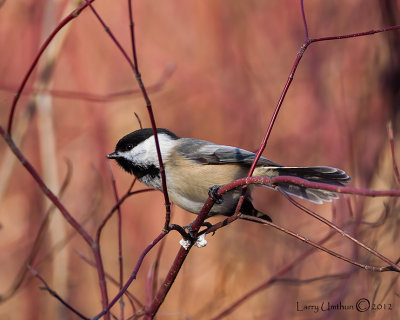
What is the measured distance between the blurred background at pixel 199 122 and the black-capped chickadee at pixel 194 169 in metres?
0.69

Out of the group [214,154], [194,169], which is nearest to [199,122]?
[214,154]

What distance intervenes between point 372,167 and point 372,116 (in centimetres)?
42

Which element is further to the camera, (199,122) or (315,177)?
(199,122)

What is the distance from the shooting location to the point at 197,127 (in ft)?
14.9

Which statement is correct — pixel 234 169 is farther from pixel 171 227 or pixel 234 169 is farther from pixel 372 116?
pixel 372 116

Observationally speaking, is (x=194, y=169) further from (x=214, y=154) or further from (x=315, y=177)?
(x=315, y=177)

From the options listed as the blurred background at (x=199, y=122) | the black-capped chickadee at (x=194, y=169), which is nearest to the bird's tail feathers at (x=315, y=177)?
the black-capped chickadee at (x=194, y=169)

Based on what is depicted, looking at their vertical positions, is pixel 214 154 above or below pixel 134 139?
below

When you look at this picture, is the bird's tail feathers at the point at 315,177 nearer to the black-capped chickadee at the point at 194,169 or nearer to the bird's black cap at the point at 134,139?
the black-capped chickadee at the point at 194,169

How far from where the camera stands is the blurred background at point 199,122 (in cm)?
330

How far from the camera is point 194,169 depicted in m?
2.45

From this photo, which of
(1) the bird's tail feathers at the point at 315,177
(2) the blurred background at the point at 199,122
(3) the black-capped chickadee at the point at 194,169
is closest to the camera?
(1) the bird's tail feathers at the point at 315,177

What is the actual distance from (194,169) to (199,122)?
2128 mm

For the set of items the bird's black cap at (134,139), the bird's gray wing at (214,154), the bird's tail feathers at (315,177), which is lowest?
the bird's tail feathers at (315,177)
